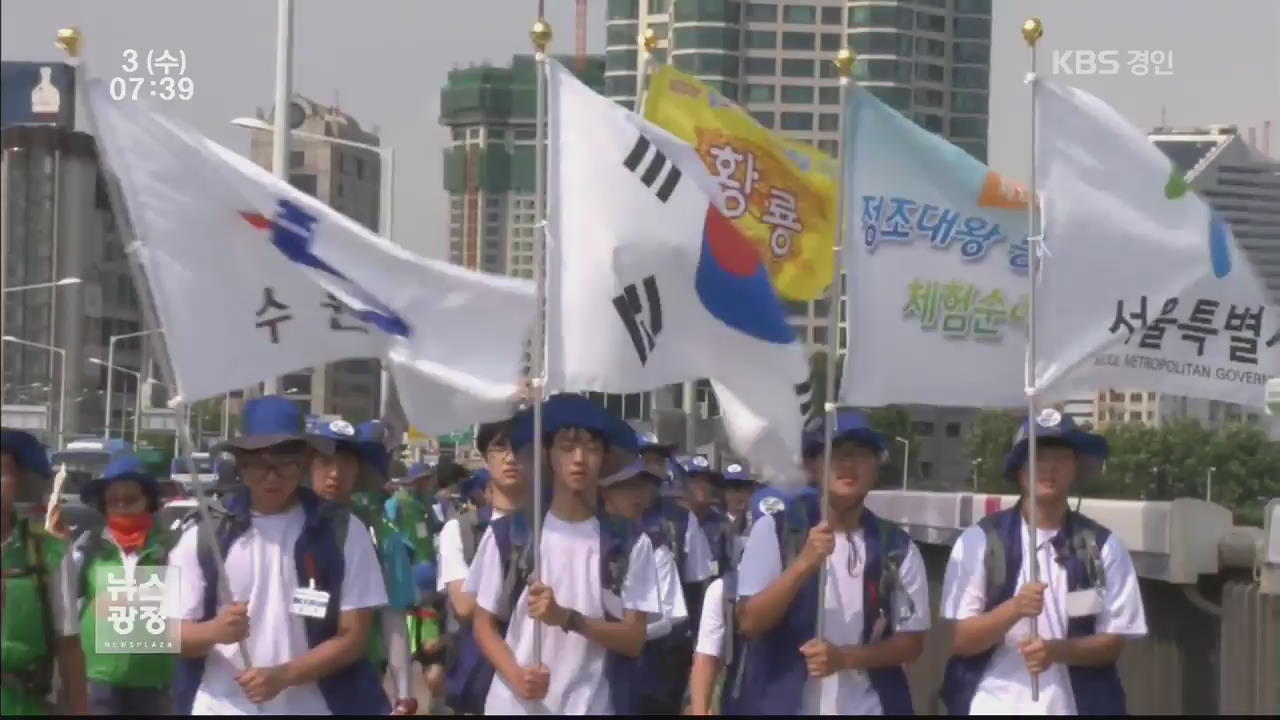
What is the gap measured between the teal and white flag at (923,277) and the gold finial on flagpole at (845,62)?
132 millimetres

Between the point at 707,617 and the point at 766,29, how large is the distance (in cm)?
16556

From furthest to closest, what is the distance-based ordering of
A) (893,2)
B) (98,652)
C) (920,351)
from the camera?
1. (893,2)
2. (98,652)
3. (920,351)

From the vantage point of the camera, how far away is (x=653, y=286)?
9453mm

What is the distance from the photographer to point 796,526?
8578 mm

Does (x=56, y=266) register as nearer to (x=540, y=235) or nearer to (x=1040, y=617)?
(x=540, y=235)

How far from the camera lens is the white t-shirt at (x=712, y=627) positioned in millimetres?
8906

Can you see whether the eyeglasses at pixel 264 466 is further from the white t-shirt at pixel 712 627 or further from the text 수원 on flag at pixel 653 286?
the white t-shirt at pixel 712 627

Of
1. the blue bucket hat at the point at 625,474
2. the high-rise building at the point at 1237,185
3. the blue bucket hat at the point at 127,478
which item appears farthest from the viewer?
the high-rise building at the point at 1237,185

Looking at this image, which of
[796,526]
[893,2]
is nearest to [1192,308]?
[796,526]

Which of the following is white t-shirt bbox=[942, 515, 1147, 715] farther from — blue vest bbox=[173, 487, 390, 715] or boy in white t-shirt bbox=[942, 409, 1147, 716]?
blue vest bbox=[173, 487, 390, 715]

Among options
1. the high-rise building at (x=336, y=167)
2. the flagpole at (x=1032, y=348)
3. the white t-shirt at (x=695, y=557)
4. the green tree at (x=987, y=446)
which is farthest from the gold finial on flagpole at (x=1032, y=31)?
the green tree at (x=987, y=446)

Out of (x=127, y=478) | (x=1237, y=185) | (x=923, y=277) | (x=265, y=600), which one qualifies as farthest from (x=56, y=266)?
(x=265, y=600)

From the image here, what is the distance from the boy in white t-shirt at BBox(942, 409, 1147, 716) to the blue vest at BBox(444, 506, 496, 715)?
4.78ft

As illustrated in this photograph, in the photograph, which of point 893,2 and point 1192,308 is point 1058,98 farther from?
point 893,2
